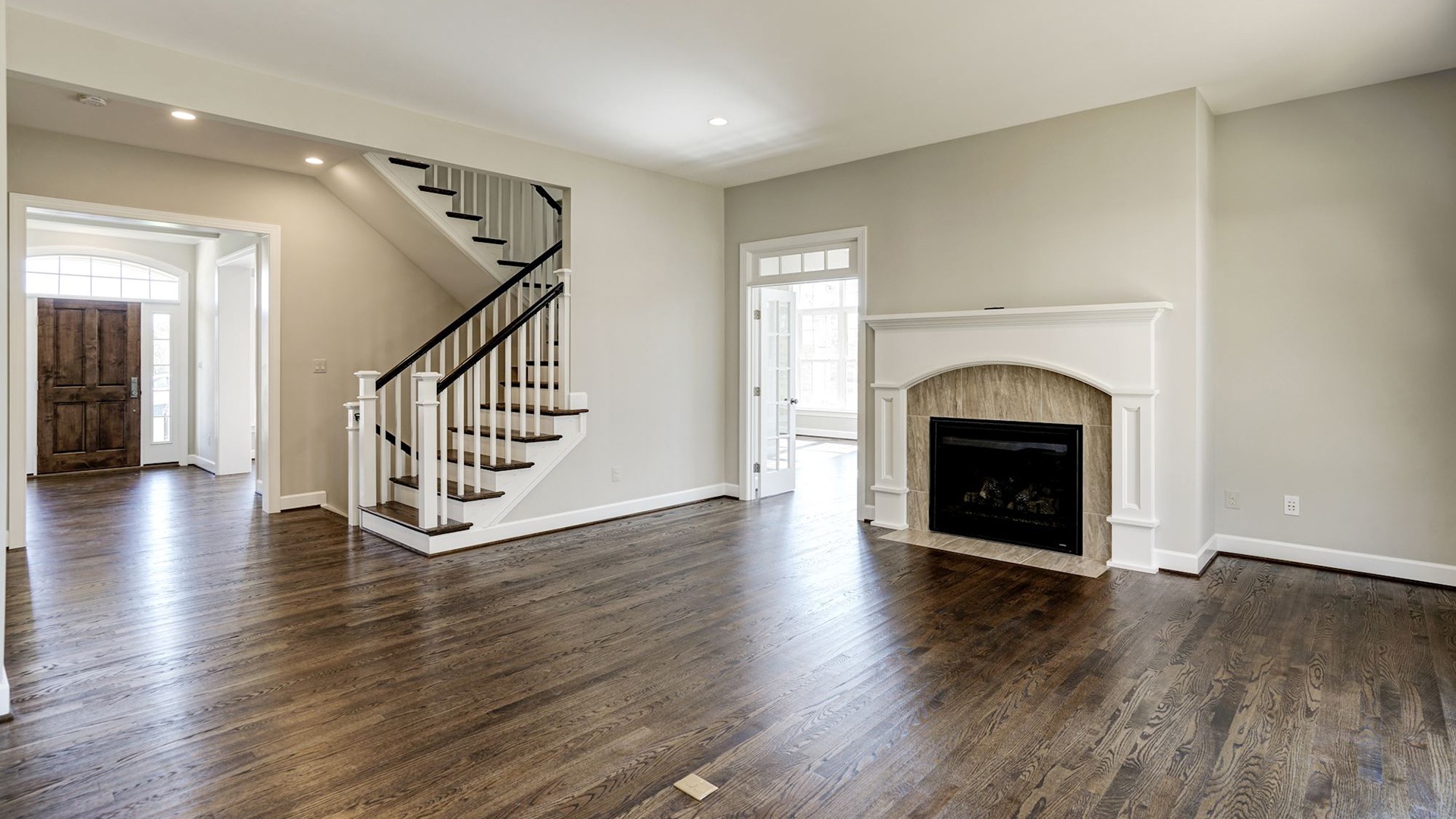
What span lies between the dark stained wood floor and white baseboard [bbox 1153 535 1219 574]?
129 mm

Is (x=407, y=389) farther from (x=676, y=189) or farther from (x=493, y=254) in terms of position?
(x=676, y=189)

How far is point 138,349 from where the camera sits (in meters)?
8.22

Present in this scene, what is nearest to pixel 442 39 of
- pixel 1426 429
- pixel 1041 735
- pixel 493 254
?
pixel 493 254

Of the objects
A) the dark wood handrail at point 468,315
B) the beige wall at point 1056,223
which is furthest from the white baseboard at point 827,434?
the dark wood handrail at point 468,315

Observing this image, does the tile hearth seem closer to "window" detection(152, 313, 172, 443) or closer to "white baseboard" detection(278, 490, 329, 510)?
"white baseboard" detection(278, 490, 329, 510)

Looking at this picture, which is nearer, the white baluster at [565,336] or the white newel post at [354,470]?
the white baluster at [565,336]

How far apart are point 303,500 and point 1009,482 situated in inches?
217

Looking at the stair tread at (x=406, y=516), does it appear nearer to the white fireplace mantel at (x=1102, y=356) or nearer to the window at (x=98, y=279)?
the white fireplace mantel at (x=1102, y=356)

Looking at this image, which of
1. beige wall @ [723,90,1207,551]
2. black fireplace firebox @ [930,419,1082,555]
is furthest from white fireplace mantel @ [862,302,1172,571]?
black fireplace firebox @ [930,419,1082,555]

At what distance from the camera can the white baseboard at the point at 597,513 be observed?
5051mm

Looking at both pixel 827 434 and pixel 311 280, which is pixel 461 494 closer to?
pixel 311 280

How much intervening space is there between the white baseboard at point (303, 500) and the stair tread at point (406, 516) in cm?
110

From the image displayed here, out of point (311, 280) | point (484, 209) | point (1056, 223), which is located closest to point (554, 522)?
point (484, 209)

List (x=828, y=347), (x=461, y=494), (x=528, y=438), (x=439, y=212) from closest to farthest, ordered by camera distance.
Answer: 1. (x=461, y=494)
2. (x=528, y=438)
3. (x=439, y=212)
4. (x=828, y=347)
